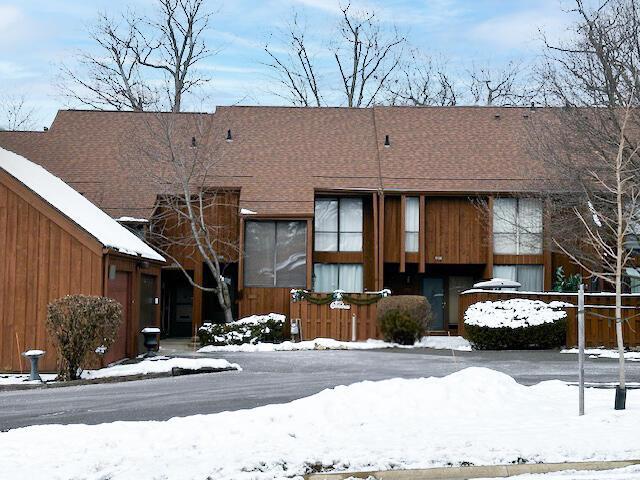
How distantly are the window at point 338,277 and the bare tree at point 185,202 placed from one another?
342 cm

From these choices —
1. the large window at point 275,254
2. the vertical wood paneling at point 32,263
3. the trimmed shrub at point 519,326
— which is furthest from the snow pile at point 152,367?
the large window at point 275,254

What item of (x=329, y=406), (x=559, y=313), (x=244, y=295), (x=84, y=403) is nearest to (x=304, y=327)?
(x=244, y=295)

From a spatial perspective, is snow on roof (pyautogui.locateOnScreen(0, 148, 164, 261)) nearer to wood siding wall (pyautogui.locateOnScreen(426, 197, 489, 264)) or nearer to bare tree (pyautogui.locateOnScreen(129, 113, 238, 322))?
bare tree (pyautogui.locateOnScreen(129, 113, 238, 322))

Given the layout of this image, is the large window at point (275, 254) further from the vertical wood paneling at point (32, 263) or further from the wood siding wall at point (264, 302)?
the vertical wood paneling at point (32, 263)

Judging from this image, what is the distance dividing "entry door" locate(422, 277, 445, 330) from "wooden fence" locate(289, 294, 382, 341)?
232 inches

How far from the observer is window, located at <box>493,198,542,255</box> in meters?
34.3

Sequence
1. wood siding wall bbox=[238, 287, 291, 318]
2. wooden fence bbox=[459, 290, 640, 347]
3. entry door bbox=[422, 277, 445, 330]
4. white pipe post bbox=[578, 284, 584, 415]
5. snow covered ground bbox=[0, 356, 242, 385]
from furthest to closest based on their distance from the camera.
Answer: entry door bbox=[422, 277, 445, 330], wood siding wall bbox=[238, 287, 291, 318], wooden fence bbox=[459, 290, 640, 347], snow covered ground bbox=[0, 356, 242, 385], white pipe post bbox=[578, 284, 584, 415]

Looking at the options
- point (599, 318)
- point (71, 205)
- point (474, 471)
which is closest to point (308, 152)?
point (599, 318)

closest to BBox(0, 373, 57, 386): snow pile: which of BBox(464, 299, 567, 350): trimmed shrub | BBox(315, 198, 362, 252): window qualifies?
BBox(464, 299, 567, 350): trimmed shrub

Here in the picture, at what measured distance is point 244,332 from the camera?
2847 centimetres

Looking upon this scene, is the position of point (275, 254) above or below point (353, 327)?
above

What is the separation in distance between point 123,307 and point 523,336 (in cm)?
1124

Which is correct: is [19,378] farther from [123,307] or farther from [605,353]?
[605,353]

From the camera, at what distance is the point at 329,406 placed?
11586mm
